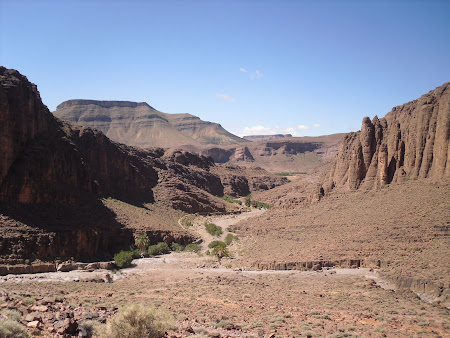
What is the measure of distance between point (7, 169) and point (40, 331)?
33.7 meters

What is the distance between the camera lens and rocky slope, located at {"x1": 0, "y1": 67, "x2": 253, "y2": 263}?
1714 inches

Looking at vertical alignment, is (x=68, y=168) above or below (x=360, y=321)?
above

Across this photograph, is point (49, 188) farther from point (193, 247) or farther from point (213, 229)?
point (213, 229)

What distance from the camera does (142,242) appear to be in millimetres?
56281

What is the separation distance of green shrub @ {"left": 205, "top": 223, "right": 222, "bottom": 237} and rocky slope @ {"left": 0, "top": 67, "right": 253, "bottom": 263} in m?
5.83

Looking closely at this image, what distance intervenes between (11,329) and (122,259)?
34.1m

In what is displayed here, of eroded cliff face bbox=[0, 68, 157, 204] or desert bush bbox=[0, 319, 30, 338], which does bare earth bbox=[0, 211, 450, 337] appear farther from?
eroded cliff face bbox=[0, 68, 157, 204]

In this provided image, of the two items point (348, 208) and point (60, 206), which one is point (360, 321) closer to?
point (348, 208)

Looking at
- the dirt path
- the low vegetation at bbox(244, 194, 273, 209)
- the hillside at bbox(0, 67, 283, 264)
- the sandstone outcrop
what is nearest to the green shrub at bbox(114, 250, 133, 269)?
the hillside at bbox(0, 67, 283, 264)

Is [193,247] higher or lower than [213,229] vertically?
lower

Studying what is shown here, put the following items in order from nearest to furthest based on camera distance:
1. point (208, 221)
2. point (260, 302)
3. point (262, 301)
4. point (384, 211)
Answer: point (260, 302)
point (262, 301)
point (384, 211)
point (208, 221)

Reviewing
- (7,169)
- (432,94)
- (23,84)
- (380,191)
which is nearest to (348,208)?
(380,191)

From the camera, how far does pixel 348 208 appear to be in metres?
49.6

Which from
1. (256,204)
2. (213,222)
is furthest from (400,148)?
(256,204)
